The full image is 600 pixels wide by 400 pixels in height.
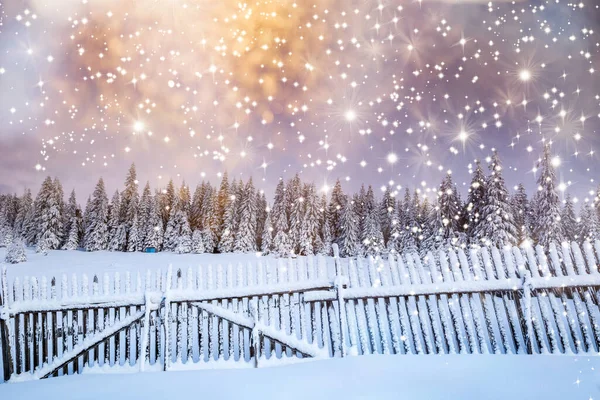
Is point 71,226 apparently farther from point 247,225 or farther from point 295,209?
point 295,209

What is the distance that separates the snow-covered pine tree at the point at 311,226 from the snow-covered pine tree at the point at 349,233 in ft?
12.3

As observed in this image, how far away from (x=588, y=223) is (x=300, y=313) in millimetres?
53165

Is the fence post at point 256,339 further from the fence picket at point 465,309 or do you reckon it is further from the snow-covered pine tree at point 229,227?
the snow-covered pine tree at point 229,227

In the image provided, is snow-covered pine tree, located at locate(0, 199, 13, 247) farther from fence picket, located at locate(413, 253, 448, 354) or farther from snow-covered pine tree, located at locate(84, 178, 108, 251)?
fence picket, located at locate(413, 253, 448, 354)

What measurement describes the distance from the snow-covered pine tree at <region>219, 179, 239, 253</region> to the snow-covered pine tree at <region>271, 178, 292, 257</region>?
7504 millimetres

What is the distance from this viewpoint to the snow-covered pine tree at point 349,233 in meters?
51.4

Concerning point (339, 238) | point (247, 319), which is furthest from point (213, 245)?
point (247, 319)

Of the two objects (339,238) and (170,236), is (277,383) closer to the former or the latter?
(339,238)

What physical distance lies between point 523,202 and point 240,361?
194ft

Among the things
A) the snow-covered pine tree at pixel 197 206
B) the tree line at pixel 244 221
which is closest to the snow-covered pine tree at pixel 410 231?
the tree line at pixel 244 221

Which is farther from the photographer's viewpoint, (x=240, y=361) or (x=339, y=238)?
(x=339, y=238)

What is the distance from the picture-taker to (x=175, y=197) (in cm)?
5912

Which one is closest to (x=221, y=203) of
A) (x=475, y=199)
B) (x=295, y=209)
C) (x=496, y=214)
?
(x=295, y=209)

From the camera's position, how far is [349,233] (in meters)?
52.0
